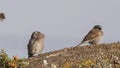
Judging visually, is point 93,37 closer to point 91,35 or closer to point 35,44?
point 91,35

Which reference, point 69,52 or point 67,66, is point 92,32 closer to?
point 69,52

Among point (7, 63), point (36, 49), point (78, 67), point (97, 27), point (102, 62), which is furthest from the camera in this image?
point (97, 27)

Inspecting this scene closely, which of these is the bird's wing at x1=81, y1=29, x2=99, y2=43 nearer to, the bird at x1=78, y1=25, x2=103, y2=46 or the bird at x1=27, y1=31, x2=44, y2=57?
the bird at x1=78, y1=25, x2=103, y2=46

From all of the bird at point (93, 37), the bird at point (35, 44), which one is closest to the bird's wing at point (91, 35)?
the bird at point (93, 37)

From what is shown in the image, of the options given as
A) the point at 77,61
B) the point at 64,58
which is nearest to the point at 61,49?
the point at 64,58

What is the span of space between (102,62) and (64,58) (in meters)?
11.1

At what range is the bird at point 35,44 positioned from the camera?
2912 centimetres

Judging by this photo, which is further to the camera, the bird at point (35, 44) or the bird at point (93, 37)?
the bird at point (93, 37)

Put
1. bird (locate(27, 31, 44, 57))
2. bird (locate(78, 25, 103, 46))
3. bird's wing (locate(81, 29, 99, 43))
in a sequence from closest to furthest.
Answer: bird (locate(27, 31, 44, 57)) < bird (locate(78, 25, 103, 46)) < bird's wing (locate(81, 29, 99, 43))

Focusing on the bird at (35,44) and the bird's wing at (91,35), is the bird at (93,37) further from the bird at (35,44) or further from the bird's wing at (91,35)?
the bird at (35,44)

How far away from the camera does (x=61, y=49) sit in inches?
1092

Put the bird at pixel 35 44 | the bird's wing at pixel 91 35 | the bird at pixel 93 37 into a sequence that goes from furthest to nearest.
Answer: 1. the bird's wing at pixel 91 35
2. the bird at pixel 93 37
3. the bird at pixel 35 44

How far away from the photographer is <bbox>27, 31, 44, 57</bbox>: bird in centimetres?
2912

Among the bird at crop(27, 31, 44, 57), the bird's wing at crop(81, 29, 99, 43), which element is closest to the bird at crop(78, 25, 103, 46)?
the bird's wing at crop(81, 29, 99, 43)
